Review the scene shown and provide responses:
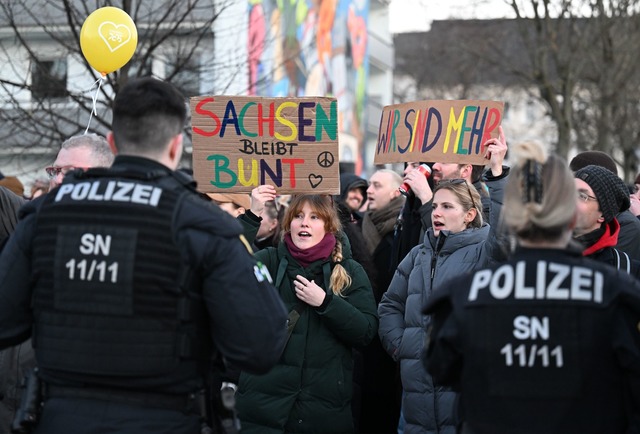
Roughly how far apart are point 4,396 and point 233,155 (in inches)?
82.5

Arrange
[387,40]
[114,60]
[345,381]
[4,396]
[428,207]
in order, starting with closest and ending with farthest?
[4,396] → [345,381] → [428,207] → [114,60] → [387,40]

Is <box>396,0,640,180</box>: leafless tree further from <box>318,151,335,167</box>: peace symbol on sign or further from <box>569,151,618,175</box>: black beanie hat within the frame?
<box>318,151,335,167</box>: peace symbol on sign

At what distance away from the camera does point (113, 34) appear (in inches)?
328

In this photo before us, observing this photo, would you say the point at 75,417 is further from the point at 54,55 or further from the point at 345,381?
the point at 54,55

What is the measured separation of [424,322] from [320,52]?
28194mm

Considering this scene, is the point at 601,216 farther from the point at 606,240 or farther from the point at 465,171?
the point at 465,171

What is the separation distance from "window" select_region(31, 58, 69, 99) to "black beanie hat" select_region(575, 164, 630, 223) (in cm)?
704

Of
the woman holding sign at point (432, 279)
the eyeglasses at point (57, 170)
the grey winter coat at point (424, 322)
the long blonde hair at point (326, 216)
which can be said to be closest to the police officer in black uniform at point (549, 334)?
the woman holding sign at point (432, 279)

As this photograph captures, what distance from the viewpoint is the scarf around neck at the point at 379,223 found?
859cm

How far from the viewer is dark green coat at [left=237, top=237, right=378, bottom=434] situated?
20.7 ft

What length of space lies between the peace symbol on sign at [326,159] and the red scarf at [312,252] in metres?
0.47

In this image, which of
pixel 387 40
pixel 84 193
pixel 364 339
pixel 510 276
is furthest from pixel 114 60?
pixel 387 40

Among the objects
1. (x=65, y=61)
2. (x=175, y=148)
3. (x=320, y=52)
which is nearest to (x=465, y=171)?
(x=175, y=148)

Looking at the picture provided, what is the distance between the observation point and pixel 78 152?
5.62m
